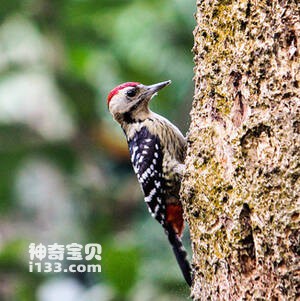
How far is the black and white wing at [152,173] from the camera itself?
12.4 ft

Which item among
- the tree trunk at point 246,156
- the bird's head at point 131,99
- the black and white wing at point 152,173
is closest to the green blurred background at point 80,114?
the bird's head at point 131,99

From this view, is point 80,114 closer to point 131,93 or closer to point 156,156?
point 131,93

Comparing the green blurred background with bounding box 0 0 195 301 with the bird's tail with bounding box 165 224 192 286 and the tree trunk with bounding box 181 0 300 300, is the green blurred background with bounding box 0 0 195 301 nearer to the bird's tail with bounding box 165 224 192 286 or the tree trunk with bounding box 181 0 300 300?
the bird's tail with bounding box 165 224 192 286

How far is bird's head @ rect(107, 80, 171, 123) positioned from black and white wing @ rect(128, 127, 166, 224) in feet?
0.80

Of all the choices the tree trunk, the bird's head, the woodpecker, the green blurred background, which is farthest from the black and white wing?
the green blurred background

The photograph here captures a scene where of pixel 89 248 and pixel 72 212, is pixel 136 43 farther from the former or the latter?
pixel 89 248

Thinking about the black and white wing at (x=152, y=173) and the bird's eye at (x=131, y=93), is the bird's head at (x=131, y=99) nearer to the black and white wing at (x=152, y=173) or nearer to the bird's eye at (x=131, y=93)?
the bird's eye at (x=131, y=93)

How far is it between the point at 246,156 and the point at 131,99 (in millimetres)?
1499

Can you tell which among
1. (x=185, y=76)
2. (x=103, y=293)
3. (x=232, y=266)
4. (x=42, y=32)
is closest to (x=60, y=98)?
(x=42, y=32)

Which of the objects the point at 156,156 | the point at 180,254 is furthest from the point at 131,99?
the point at 180,254

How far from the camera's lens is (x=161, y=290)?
4668 millimetres

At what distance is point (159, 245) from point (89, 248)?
675mm

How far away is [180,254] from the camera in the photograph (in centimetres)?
361

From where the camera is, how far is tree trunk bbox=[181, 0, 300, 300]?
2.51 metres
